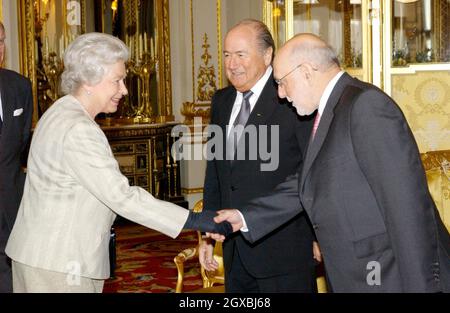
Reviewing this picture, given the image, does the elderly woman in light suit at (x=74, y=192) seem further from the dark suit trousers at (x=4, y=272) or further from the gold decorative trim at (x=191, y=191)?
the gold decorative trim at (x=191, y=191)

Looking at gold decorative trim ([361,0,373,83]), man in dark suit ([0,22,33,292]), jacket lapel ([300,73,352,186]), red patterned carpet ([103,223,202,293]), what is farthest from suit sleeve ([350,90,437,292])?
gold decorative trim ([361,0,373,83])

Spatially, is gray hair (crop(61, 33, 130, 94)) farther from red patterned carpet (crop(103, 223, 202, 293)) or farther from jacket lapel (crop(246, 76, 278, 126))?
red patterned carpet (crop(103, 223, 202, 293))

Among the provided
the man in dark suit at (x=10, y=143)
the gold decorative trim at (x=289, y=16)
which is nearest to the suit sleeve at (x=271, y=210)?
the man in dark suit at (x=10, y=143)

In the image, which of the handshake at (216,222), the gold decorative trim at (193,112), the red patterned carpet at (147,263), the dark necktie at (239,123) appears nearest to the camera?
the handshake at (216,222)

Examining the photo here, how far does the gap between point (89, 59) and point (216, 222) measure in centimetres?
87

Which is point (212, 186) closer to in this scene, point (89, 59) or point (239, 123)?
point (239, 123)

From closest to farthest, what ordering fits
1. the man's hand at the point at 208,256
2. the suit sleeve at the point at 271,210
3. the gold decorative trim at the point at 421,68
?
1. the suit sleeve at the point at 271,210
2. the man's hand at the point at 208,256
3. the gold decorative trim at the point at 421,68

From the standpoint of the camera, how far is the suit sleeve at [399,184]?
8.35 ft

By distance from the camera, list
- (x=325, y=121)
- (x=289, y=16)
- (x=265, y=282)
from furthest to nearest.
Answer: (x=289, y=16) < (x=265, y=282) < (x=325, y=121)

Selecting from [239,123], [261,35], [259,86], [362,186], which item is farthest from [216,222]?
[261,35]

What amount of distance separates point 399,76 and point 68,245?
4.34 meters

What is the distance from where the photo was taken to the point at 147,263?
7250 mm

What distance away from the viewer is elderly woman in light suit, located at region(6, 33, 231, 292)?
288cm

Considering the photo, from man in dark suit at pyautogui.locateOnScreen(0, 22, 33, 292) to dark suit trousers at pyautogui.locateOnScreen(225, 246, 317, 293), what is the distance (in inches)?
65.7
